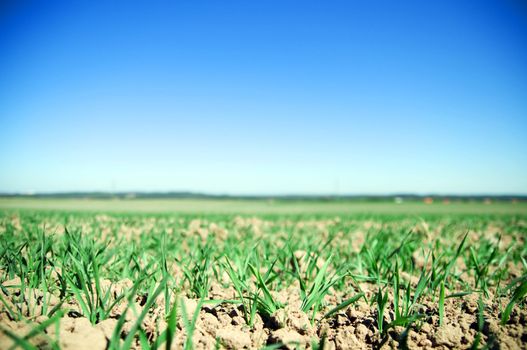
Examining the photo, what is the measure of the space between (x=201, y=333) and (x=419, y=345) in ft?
4.24

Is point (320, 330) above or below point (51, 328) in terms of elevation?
below

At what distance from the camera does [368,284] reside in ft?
9.60

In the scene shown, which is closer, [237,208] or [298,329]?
[298,329]

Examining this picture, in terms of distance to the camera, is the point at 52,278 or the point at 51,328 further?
the point at 52,278

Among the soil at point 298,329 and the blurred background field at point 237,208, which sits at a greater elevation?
the soil at point 298,329

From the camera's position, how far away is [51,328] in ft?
4.65

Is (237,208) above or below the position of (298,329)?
below

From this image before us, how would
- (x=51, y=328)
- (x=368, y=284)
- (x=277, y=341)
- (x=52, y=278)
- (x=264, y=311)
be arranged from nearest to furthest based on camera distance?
(x=51, y=328) → (x=277, y=341) → (x=264, y=311) → (x=52, y=278) → (x=368, y=284)

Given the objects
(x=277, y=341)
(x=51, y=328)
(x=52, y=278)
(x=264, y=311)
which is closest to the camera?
(x=51, y=328)

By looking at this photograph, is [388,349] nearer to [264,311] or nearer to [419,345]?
[419,345]

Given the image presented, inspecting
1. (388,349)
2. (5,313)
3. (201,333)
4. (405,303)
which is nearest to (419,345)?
(388,349)

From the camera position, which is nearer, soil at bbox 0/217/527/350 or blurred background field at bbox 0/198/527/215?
soil at bbox 0/217/527/350

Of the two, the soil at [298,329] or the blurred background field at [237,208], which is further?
the blurred background field at [237,208]

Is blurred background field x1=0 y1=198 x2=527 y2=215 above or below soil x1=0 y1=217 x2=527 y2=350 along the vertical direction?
below
